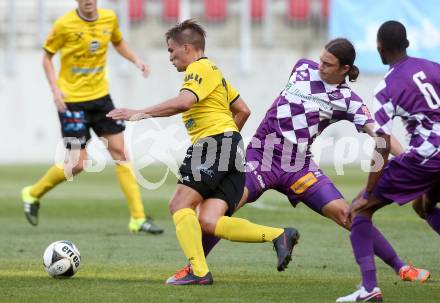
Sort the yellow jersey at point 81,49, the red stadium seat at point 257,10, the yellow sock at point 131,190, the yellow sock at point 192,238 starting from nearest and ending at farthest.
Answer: the yellow sock at point 192,238, the yellow sock at point 131,190, the yellow jersey at point 81,49, the red stadium seat at point 257,10

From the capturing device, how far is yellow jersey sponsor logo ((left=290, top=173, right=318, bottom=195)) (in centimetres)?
768

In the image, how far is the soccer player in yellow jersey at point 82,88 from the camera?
11.2m

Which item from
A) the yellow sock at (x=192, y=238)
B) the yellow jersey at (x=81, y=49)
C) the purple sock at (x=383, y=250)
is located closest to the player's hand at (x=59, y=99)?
the yellow jersey at (x=81, y=49)

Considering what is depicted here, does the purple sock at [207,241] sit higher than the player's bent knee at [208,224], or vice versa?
the player's bent knee at [208,224]

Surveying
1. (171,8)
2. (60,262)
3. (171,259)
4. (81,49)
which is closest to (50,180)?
(81,49)

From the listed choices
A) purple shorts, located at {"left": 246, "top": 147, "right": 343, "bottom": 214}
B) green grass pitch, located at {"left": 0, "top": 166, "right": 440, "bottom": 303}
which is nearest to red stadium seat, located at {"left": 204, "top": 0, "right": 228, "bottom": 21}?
green grass pitch, located at {"left": 0, "top": 166, "right": 440, "bottom": 303}

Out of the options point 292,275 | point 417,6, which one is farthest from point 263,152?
point 417,6

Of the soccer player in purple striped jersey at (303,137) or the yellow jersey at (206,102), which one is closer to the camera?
the yellow jersey at (206,102)

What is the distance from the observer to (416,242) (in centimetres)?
1011

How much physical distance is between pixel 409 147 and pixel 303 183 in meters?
1.20

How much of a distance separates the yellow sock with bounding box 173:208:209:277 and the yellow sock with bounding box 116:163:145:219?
377 cm

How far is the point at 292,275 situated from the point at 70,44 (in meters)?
4.65

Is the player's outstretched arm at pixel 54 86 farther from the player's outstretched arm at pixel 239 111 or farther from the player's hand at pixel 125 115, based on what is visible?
the player's hand at pixel 125 115

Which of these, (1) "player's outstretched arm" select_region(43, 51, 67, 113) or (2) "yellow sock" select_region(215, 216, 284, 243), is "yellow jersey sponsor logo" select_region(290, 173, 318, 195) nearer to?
(2) "yellow sock" select_region(215, 216, 284, 243)
